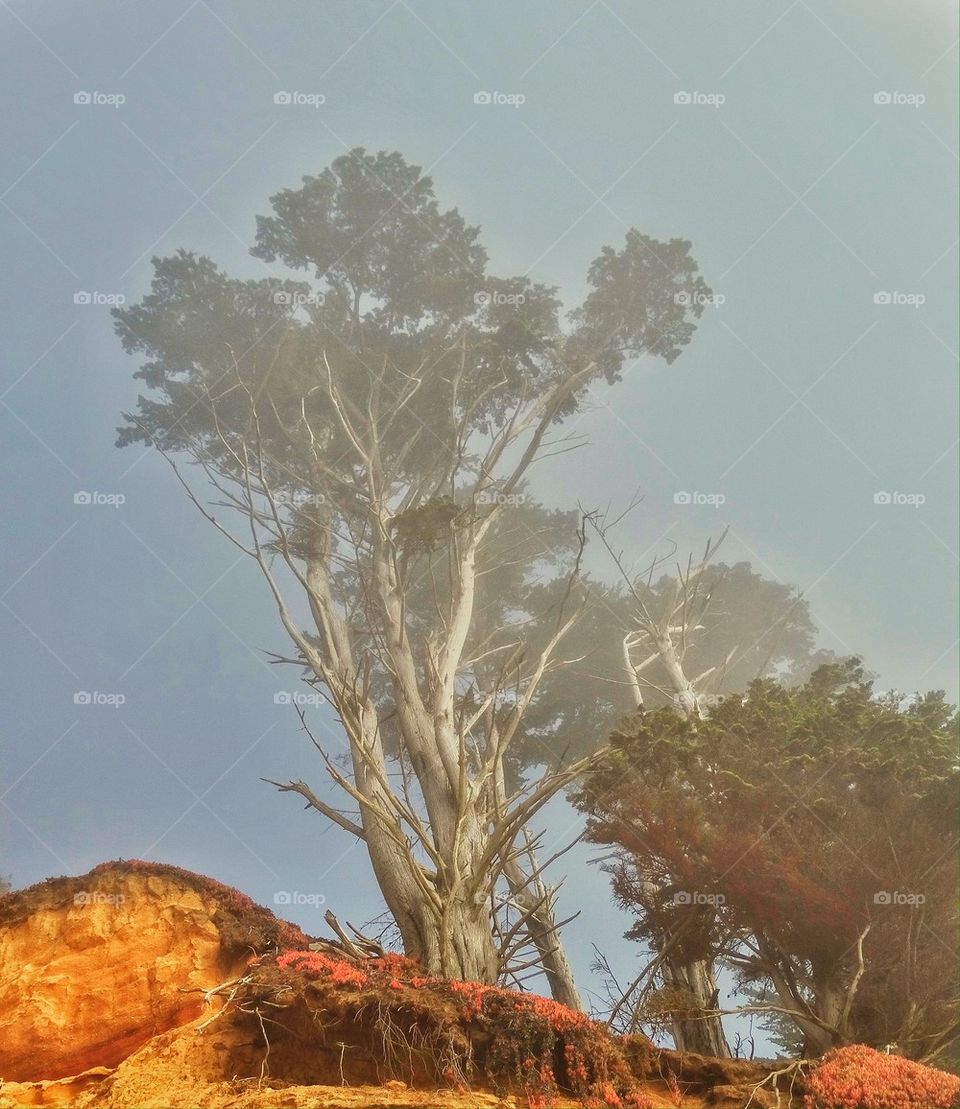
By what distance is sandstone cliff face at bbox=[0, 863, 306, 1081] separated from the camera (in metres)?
7.85

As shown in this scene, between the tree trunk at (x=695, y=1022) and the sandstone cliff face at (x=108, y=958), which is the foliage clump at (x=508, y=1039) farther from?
the tree trunk at (x=695, y=1022)

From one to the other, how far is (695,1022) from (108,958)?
6.48 metres

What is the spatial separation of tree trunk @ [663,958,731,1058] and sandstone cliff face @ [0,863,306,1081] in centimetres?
471

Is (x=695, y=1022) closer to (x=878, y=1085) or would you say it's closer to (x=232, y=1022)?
(x=878, y=1085)

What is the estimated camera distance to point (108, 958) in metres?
8.33

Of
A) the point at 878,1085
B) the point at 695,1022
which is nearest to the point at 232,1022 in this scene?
the point at 878,1085

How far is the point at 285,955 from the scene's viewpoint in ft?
24.2

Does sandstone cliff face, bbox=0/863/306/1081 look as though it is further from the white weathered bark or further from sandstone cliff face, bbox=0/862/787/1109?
the white weathered bark

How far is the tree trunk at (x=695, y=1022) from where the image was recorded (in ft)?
30.8

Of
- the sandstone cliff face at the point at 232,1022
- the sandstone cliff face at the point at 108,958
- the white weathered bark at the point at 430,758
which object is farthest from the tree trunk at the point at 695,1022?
the sandstone cliff face at the point at 108,958

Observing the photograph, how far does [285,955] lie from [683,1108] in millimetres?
3530

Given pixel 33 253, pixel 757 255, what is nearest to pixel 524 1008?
pixel 757 255

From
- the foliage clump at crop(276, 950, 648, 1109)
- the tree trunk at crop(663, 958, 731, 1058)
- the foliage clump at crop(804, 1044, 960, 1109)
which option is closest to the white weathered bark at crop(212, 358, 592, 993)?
the foliage clump at crop(276, 950, 648, 1109)

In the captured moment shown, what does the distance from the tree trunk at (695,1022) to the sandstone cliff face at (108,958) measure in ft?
15.4
